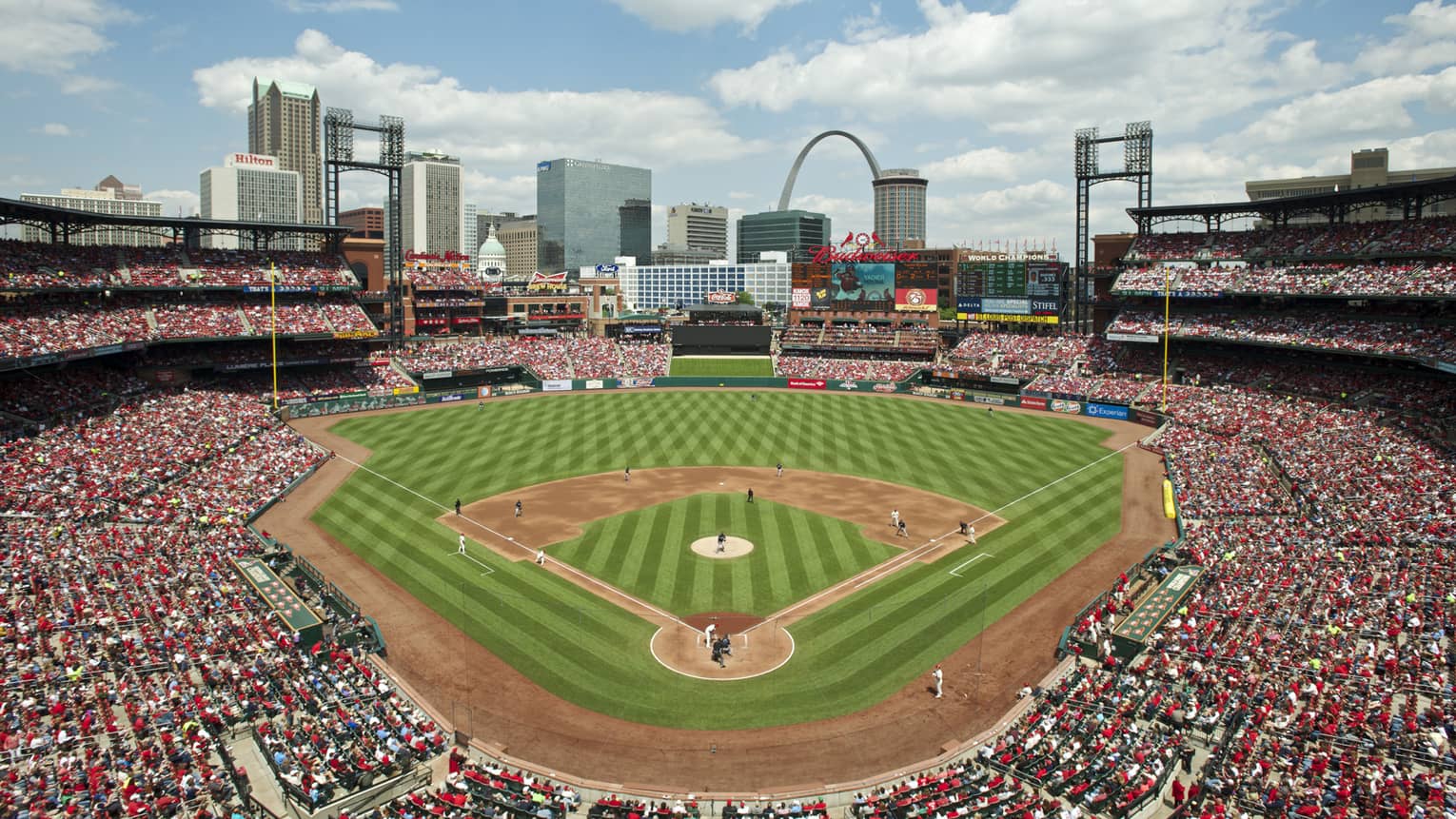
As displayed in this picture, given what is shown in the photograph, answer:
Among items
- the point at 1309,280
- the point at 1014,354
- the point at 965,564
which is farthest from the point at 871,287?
the point at 965,564

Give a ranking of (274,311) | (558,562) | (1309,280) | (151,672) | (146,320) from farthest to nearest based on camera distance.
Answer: (274,311) → (1309,280) → (146,320) → (558,562) → (151,672)

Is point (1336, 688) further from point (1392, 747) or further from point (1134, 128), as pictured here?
point (1134, 128)

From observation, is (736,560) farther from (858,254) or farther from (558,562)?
(858,254)

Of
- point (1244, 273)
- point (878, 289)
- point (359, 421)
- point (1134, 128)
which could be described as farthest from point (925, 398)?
point (359, 421)

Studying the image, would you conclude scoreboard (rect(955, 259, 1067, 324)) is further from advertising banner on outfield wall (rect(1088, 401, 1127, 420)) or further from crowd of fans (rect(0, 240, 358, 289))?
crowd of fans (rect(0, 240, 358, 289))

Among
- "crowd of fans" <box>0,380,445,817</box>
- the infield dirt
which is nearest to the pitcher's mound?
the infield dirt
